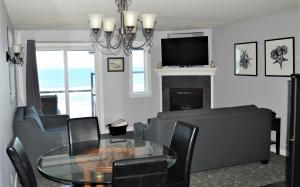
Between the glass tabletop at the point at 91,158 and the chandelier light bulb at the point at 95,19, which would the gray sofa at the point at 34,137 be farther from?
the chandelier light bulb at the point at 95,19

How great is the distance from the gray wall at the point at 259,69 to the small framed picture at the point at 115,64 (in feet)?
7.11

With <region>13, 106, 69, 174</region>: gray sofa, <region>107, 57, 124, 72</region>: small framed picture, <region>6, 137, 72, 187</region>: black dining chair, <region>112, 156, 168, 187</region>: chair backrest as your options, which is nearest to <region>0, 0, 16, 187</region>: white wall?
<region>6, 137, 72, 187</region>: black dining chair

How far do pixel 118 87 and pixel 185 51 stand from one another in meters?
1.77

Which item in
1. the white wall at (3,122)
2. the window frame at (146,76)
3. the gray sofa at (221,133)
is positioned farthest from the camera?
the window frame at (146,76)

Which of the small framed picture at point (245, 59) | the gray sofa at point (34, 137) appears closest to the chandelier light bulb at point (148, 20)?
the gray sofa at point (34, 137)

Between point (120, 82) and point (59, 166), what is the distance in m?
4.76

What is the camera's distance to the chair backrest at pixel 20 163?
2426mm

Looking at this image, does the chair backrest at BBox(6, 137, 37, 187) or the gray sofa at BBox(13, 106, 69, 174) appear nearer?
the chair backrest at BBox(6, 137, 37, 187)

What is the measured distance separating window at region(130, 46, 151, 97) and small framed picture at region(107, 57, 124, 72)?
11.4 inches

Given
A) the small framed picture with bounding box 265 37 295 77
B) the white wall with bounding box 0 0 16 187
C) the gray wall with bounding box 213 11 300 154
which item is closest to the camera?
the white wall with bounding box 0 0 16 187

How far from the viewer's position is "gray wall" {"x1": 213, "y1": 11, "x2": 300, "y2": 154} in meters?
5.40

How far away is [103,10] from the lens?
15.6 feet

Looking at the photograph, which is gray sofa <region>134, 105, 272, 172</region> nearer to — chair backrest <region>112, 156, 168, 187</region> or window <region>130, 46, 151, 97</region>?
chair backrest <region>112, 156, 168, 187</region>

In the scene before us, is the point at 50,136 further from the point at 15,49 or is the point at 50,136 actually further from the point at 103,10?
the point at 103,10
